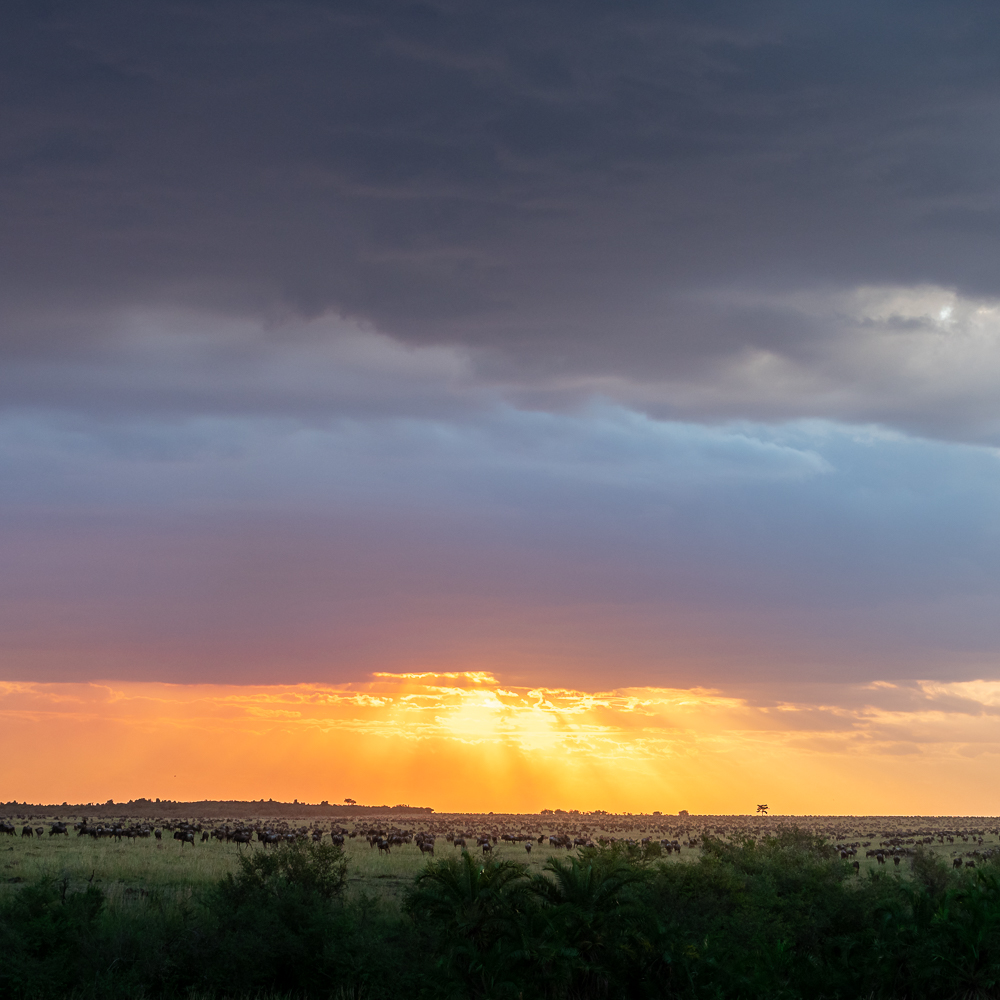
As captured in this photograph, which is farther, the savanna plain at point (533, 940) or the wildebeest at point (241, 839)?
the wildebeest at point (241, 839)

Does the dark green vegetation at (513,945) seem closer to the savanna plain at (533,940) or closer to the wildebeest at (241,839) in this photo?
the savanna plain at (533,940)

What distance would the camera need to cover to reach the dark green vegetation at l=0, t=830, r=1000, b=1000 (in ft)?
64.2

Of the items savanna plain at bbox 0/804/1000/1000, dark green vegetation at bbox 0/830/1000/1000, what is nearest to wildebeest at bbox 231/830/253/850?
savanna plain at bbox 0/804/1000/1000

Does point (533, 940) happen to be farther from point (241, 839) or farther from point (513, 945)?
point (241, 839)

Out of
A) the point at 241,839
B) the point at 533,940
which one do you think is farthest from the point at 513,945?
the point at 241,839

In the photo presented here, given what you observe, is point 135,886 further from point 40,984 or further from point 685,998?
point 685,998

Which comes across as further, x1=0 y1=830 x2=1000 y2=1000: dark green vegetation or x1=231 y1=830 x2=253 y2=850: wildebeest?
x1=231 y1=830 x2=253 y2=850: wildebeest

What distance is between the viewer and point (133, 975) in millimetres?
19281

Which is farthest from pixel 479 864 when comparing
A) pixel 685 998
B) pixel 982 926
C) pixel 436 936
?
pixel 982 926

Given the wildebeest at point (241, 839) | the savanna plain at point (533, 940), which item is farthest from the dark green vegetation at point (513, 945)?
the wildebeest at point (241, 839)

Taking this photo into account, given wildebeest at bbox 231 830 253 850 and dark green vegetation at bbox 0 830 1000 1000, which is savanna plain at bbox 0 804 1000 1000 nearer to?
dark green vegetation at bbox 0 830 1000 1000

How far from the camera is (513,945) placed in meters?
20.0

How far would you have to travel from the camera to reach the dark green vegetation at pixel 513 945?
770 inches

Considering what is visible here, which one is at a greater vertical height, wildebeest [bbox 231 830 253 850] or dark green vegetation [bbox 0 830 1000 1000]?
dark green vegetation [bbox 0 830 1000 1000]
